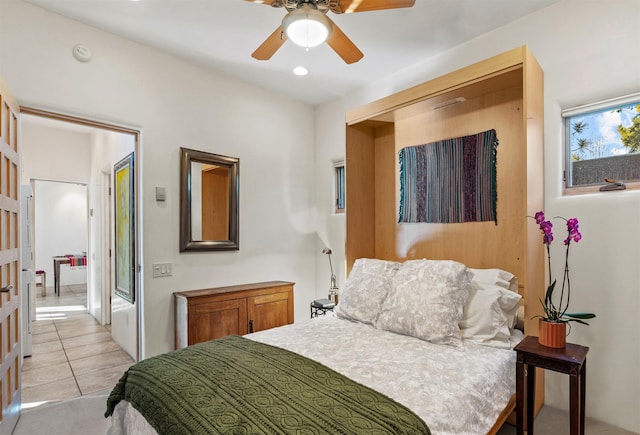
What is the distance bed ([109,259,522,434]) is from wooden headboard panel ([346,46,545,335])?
322mm

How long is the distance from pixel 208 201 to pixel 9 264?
1.60 meters

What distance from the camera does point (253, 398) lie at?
4.33 feet

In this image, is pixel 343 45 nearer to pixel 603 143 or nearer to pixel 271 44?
pixel 271 44

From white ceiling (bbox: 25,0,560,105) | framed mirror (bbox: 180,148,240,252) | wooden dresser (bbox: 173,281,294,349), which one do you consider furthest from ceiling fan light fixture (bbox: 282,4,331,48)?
wooden dresser (bbox: 173,281,294,349)

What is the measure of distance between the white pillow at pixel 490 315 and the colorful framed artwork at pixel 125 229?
9.99ft

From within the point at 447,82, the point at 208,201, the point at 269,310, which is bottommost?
the point at 269,310

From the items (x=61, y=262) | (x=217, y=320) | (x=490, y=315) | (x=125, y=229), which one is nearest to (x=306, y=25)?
(x=490, y=315)

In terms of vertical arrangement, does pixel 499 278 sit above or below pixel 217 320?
above

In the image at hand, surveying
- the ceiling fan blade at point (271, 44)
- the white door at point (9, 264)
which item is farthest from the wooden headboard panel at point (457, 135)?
the white door at point (9, 264)

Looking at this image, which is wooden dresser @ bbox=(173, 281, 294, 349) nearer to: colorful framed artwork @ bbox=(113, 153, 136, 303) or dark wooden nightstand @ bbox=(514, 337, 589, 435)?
colorful framed artwork @ bbox=(113, 153, 136, 303)

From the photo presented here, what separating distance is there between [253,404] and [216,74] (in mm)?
3227

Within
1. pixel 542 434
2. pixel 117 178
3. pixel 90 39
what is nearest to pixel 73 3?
pixel 90 39

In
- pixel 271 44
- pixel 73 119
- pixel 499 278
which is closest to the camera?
pixel 271 44

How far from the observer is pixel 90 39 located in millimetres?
2736
